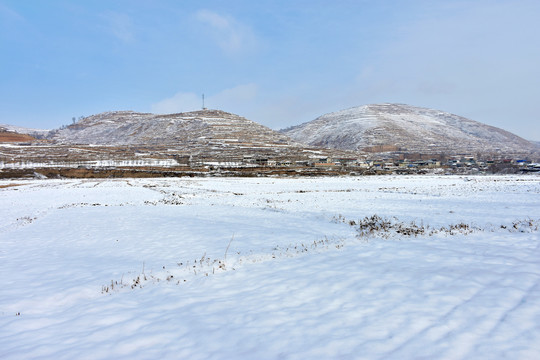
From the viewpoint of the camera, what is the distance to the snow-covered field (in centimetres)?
590

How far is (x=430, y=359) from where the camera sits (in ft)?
17.1

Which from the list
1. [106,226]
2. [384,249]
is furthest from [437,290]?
[106,226]

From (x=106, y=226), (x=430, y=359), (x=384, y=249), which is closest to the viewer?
(x=430, y=359)

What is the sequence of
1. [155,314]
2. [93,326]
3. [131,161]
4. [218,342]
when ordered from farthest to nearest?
[131,161] < [155,314] < [93,326] < [218,342]

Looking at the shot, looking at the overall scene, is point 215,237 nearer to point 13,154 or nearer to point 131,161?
point 131,161

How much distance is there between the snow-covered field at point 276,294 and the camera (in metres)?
5.90

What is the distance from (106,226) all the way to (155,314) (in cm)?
1538

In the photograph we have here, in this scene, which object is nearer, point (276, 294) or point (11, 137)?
point (276, 294)

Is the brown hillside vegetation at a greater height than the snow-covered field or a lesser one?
greater

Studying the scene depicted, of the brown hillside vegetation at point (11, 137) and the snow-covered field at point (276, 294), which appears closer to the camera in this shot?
the snow-covered field at point (276, 294)

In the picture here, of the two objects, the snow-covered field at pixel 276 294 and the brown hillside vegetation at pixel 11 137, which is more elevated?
the brown hillside vegetation at pixel 11 137

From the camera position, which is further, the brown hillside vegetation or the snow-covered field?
the brown hillside vegetation

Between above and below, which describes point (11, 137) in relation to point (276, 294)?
above

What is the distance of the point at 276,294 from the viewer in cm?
858
